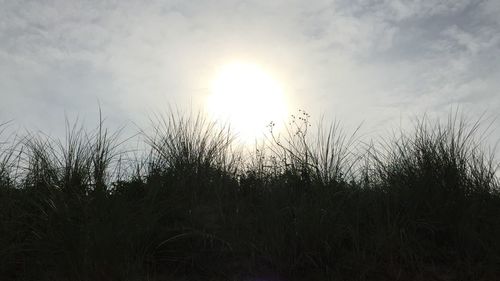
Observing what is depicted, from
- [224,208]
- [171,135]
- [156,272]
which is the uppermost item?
[171,135]

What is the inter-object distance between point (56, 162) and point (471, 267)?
443cm

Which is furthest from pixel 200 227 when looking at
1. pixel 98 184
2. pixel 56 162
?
pixel 56 162

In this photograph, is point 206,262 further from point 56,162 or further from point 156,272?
point 56,162

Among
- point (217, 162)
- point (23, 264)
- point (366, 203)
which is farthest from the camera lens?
point (217, 162)

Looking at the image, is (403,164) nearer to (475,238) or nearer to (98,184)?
(475,238)

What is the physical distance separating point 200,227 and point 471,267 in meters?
2.54

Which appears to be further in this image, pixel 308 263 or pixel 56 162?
pixel 56 162

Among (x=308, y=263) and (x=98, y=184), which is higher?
(x=98, y=184)

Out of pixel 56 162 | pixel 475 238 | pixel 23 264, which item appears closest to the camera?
pixel 23 264

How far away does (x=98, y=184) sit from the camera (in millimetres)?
4672

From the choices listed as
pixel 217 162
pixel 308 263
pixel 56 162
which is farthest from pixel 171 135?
pixel 308 263

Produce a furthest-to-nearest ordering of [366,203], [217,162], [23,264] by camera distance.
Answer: [217,162] < [366,203] < [23,264]

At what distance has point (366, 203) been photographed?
4.98 m


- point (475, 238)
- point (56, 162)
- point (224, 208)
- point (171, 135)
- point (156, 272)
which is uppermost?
point (171, 135)
